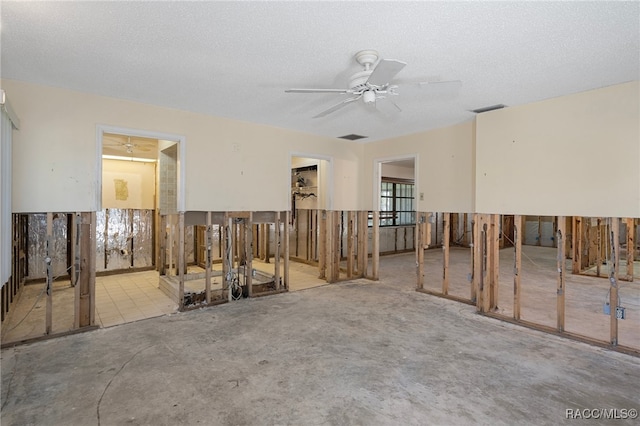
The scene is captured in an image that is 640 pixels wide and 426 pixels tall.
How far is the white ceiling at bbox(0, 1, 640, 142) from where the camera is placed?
213 cm

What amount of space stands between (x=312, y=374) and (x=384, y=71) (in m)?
2.54

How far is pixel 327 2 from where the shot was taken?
2043 millimetres

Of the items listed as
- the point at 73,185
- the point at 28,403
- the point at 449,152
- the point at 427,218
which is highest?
the point at 449,152

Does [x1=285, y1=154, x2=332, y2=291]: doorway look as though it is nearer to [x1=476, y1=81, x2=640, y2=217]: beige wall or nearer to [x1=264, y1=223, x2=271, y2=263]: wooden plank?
[x1=264, y1=223, x2=271, y2=263]: wooden plank

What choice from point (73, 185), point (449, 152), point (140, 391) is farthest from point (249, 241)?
point (449, 152)

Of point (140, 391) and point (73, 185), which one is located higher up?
point (73, 185)

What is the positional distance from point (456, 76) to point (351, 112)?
1.57m

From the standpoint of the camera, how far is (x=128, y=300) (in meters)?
4.77

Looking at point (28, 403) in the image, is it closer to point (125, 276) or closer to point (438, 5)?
point (438, 5)

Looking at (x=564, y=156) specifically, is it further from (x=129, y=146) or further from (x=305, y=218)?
(x=129, y=146)

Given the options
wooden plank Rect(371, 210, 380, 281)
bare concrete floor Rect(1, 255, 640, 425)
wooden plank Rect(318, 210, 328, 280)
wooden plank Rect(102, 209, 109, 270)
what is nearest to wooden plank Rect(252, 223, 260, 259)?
wooden plank Rect(318, 210, 328, 280)

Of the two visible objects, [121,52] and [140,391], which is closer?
[140,391]

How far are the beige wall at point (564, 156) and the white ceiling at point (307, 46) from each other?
243mm

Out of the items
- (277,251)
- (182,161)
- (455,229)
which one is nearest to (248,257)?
(277,251)
